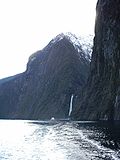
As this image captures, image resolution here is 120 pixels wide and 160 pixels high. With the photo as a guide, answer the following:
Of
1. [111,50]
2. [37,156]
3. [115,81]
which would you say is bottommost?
[37,156]

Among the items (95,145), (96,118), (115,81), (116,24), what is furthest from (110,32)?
(95,145)

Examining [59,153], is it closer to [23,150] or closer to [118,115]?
[23,150]

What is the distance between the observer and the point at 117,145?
77.2 meters

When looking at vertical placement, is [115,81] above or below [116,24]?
below

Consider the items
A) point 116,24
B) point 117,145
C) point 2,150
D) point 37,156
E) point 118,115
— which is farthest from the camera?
point 116,24

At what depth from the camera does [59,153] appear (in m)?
74.4

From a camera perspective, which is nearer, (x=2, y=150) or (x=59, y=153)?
(x=59, y=153)

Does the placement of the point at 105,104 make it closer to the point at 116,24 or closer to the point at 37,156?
the point at 116,24

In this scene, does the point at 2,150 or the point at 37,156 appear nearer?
the point at 37,156

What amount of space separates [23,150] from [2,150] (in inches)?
187

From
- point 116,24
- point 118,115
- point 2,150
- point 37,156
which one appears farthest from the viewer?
point 116,24

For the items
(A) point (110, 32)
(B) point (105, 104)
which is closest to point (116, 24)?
(A) point (110, 32)

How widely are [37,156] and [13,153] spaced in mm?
7391

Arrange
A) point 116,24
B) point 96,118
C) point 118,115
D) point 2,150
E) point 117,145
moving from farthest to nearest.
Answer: point 96,118 → point 116,24 → point 118,115 → point 2,150 → point 117,145
